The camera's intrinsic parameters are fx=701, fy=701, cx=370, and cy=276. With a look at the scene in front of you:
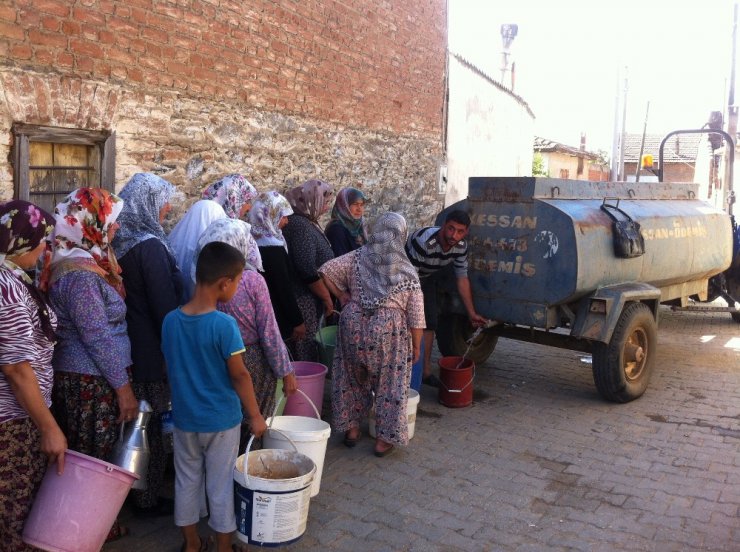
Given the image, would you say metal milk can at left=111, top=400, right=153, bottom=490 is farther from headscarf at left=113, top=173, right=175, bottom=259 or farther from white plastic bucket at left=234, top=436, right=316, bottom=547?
headscarf at left=113, top=173, right=175, bottom=259

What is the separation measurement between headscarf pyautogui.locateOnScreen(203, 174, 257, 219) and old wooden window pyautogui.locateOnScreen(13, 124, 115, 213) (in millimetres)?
938

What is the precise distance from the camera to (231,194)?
5.12m

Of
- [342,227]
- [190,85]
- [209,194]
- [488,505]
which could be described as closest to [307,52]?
[190,85]

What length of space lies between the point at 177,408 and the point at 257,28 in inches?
190

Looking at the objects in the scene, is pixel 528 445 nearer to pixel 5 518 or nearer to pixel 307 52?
pixel 5 518

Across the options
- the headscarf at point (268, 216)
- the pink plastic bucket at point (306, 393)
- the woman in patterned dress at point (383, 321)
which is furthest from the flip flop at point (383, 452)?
the headscarf at point (268, 216)

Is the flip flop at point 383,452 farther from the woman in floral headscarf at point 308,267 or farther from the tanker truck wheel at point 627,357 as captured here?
the tanker truck wheel at point 627,357

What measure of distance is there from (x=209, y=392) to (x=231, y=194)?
2185 millimetres

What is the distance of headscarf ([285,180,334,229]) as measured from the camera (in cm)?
572

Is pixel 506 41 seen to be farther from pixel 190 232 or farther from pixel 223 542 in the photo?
pixel 223 542

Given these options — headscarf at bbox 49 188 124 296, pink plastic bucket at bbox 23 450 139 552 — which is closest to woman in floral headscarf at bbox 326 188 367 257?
headscarf at bbox 49 188 124 296

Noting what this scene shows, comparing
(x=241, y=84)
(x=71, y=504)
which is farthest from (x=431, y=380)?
(x=71, y=504)

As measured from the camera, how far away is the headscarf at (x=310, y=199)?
18.8 feet

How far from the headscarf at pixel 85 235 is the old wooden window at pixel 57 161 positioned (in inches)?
61.7
